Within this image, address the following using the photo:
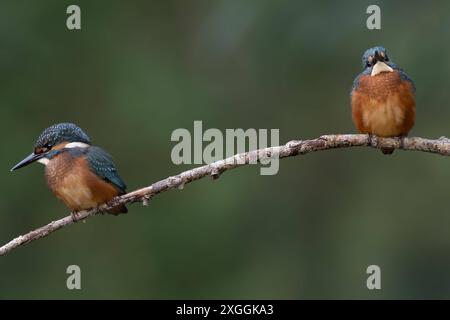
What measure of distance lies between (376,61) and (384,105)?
41 cm

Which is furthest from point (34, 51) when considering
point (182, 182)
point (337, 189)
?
point (182, 182)

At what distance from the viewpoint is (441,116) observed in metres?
11.3

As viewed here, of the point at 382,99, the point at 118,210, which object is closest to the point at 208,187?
the point at 118,210

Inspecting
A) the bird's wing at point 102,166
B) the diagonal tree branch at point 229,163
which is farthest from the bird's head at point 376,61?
the bird's wing at point 102,166

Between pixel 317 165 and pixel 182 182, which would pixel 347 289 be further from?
pixel 182 182

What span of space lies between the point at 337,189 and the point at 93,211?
653 centimetres

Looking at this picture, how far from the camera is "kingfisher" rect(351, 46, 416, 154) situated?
21.6ft

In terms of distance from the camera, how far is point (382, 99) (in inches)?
266

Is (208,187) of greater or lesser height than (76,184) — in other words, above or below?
above

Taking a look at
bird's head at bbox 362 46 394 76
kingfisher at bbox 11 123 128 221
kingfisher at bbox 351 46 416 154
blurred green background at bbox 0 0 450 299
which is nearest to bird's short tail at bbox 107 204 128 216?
kingfisher at bbox 11 123 128 221

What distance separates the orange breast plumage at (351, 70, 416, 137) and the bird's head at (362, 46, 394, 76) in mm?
47

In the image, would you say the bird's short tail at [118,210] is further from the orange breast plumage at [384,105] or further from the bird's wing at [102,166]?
the orange breast plumage at [384,105]

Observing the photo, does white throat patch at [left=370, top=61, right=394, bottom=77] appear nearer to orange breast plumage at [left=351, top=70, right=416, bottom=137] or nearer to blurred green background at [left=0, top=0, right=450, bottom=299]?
orange breast plumage at [left=351, top=70, right=416, bottom=137]

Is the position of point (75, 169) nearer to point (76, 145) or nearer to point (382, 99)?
point (76, 145)
